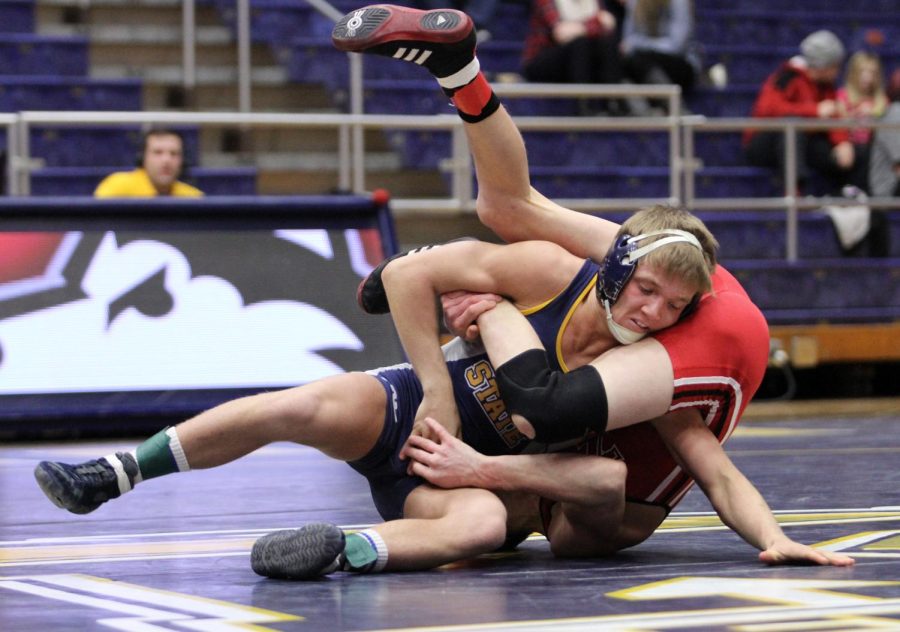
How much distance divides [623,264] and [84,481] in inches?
45.1

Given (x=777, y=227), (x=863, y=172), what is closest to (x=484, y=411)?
(x=777, y=227)

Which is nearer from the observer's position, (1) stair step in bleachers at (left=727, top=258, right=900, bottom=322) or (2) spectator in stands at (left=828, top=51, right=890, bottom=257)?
(1) stair step in bleachers at (left=727, top=258, right=900, bottom=322)

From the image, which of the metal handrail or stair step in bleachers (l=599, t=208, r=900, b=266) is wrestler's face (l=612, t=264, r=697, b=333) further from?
stair step in bleachers (l=599, t=208, r=900, b=266)

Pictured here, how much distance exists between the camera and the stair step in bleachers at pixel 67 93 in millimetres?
8938

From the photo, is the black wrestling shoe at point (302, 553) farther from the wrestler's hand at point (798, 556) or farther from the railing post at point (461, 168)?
the railing post at point (461, 168)

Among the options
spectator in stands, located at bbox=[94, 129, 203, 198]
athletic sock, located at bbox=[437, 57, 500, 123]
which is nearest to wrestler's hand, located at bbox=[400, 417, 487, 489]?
athletic sock, located at bbox=[437, 57, 500, 123]

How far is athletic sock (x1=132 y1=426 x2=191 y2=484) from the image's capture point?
3.31 metres

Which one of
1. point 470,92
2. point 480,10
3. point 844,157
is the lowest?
point 844,157

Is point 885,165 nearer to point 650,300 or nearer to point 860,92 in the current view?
point 860,92

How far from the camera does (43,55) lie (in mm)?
9273

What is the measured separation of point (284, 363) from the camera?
6832mm

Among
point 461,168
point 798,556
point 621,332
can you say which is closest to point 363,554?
point 621,332

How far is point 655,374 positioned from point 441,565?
0.57m

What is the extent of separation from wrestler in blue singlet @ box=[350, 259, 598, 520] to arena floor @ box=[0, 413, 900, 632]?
0.80ft
